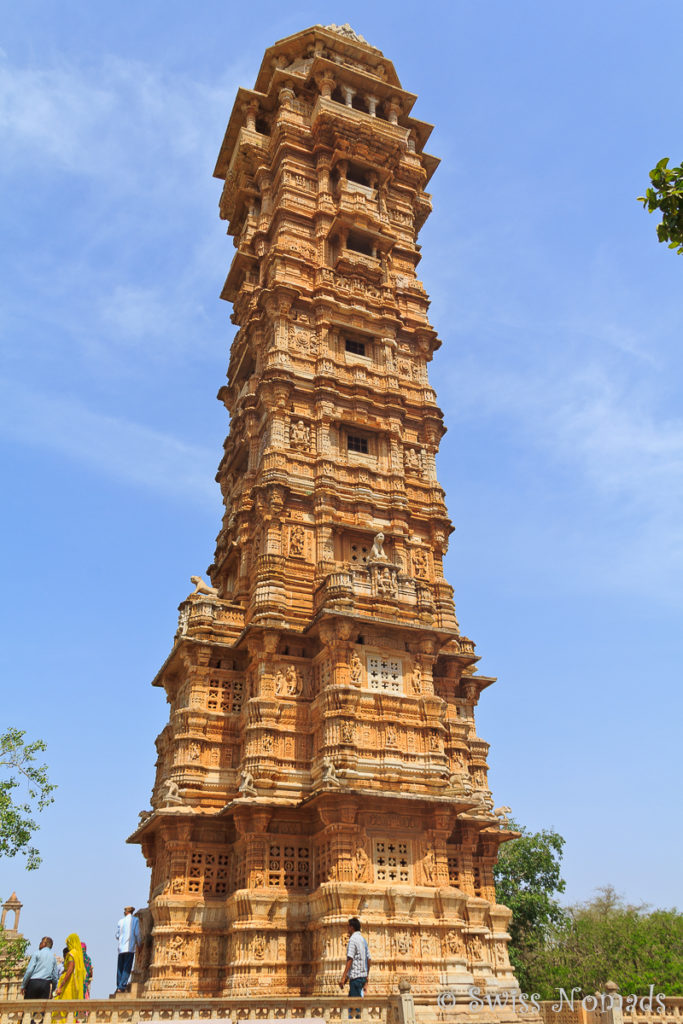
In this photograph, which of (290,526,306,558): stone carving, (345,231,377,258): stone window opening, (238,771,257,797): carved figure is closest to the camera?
(238,771,257,797): carved figure

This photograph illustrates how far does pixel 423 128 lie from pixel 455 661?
82.8ft

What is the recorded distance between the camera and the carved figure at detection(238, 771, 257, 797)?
66.0 ft

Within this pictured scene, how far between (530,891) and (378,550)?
919 inches

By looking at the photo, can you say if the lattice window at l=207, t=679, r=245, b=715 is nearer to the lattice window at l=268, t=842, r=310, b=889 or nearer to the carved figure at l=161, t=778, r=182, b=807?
the carved figure at l=161, t=778, r=182, b=807

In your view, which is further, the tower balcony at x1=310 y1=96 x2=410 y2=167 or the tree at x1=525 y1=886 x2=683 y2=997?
the tower balcony at x1=310 y1=96 x2=410 y2=167

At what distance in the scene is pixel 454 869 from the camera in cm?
2248

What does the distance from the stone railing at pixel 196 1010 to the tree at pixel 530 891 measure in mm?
22866

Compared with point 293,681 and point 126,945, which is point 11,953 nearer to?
point 126,945

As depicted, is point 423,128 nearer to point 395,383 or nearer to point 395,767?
point 395,383

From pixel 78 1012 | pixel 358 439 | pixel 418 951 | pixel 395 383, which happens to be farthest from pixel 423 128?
pixel 78 1012

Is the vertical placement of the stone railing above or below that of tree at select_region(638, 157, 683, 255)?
below

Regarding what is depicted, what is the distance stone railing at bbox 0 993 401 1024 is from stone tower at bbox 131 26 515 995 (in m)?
4.33

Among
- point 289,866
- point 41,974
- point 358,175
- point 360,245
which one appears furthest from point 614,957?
point 358,175

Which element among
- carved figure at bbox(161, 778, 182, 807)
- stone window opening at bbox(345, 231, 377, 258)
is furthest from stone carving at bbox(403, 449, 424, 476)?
carved figure at bbox(161, 778, 182, 807)
